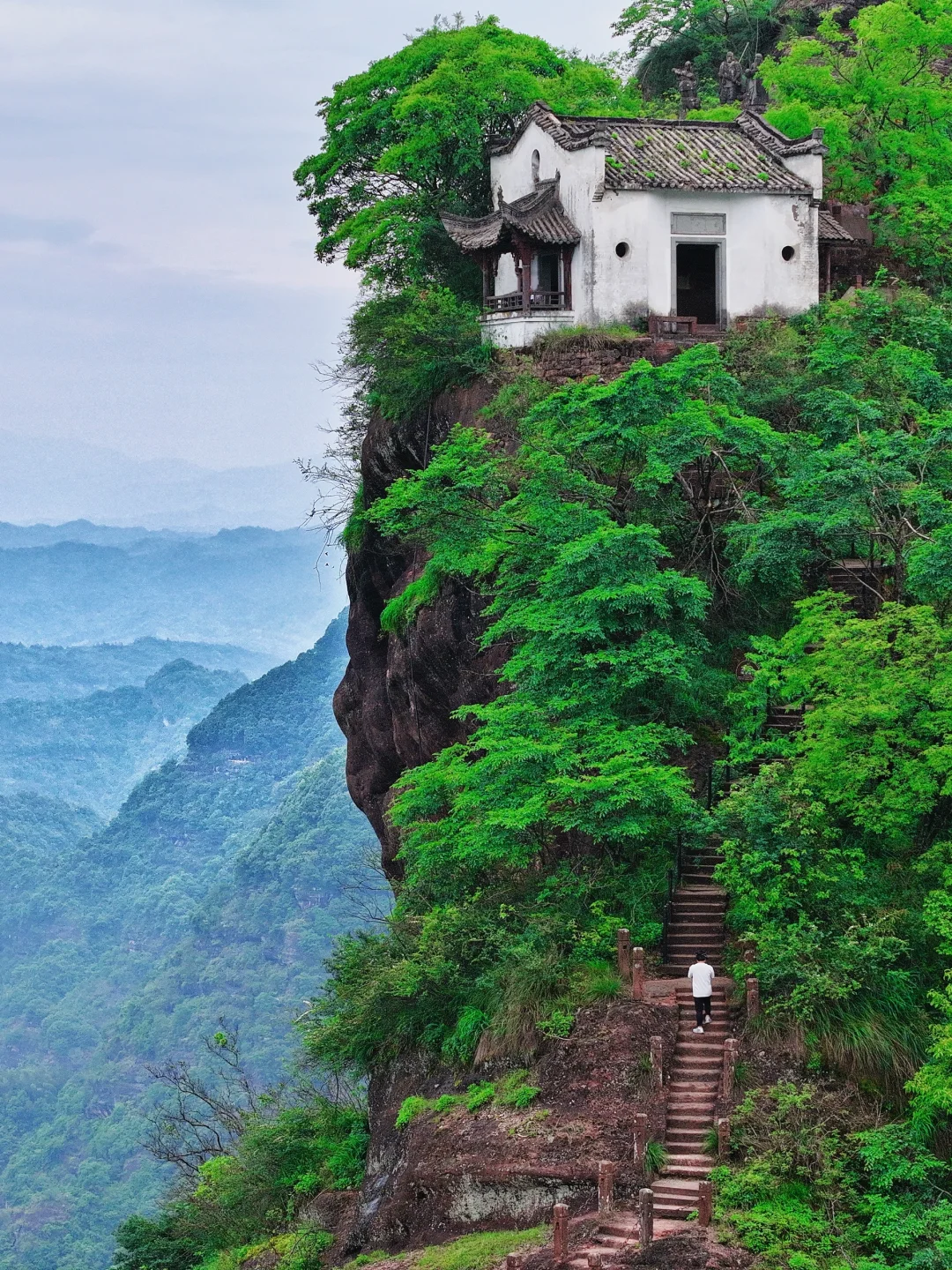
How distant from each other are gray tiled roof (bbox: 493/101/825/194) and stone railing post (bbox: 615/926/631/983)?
19.9 m

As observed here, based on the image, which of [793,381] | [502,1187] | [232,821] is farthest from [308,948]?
[502,1187]

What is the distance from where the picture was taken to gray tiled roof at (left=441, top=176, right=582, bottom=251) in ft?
145

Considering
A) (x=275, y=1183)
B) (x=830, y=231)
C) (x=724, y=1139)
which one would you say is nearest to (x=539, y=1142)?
(x=724, y=1139)

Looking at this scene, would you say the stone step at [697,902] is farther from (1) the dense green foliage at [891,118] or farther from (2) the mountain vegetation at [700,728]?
(1) the dense green foliage at [891,118]

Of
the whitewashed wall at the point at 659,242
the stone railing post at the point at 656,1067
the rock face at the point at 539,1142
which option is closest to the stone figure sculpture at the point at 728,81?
the whitewashed wall at the point at 659,242

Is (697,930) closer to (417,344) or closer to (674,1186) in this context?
(674,1186)

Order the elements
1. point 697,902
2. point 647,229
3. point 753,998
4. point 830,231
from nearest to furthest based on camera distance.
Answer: point 753,998 → point 697,902 → point 647,229 → point 830,231

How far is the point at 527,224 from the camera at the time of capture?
44219 mm

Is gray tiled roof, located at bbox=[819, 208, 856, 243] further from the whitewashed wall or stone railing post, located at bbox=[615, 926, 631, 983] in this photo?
stone railing post, located at bbox=[615, 926, 631, 983]

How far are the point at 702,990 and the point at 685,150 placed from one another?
928 inches

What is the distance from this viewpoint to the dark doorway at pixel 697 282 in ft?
152

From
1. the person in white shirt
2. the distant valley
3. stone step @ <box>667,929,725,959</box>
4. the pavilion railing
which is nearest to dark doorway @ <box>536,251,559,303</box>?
the pavilion railing

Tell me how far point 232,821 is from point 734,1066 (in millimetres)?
136699

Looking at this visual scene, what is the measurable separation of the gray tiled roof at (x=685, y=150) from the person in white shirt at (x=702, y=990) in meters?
21.2
